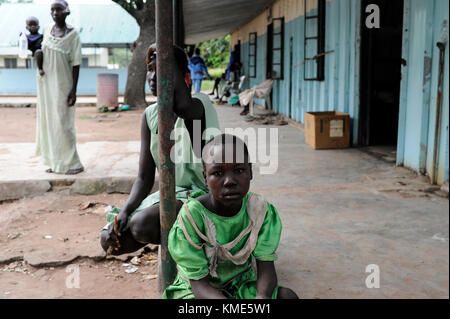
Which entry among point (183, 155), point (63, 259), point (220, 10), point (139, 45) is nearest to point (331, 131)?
point (63, 259)

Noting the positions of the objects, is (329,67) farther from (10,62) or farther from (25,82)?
(10,62)

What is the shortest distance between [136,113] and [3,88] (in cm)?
1122

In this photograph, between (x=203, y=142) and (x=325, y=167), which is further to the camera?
(x=325, y=167)

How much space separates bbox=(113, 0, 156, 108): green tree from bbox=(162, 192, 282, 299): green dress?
41.0 feet

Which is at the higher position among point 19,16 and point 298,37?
point 19,16

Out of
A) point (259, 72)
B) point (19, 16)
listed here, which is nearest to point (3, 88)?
point (19, 16)

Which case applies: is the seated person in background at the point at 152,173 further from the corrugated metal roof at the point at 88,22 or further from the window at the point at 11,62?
the window at the point at 11,62

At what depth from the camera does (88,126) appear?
10.7 meters

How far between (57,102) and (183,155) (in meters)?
3.11

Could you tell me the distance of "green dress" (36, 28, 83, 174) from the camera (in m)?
5.04

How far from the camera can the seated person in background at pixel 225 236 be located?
1.77 metres

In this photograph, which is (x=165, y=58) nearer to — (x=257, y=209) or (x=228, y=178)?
(x=228, y=178)

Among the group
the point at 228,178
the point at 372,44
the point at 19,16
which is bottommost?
the point at 228,178

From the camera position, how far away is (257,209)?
1932mm
